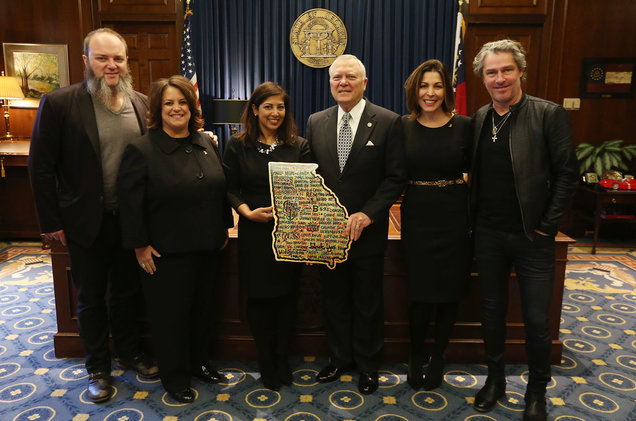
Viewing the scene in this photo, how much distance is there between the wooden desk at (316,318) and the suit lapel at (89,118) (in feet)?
2.55

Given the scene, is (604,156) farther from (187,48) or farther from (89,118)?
(89,118)

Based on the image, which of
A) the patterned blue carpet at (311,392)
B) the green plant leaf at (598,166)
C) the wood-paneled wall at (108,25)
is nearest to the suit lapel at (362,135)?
the patterned blue carpet at (311,392)

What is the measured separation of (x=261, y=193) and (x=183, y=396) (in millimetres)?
1056

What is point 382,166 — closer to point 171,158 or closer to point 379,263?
point 379,263

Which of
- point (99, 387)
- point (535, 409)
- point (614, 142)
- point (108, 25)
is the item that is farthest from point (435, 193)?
point (108, 25)

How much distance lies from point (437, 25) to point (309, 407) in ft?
17.4

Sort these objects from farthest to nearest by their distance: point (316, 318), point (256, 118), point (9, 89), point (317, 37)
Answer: point (317, 37)
point (9, 89)
point (316, 318)
point (256, 118)

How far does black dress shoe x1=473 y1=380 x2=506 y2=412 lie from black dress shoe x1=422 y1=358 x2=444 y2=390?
21 centimetres

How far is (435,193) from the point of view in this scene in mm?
2160

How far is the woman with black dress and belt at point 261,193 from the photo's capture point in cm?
212

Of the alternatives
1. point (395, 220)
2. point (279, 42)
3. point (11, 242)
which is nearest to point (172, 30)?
point (279, 42)

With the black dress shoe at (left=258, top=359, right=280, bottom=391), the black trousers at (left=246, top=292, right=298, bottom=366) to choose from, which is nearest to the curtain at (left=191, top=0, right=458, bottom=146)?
the black trousers at (left=246, top=292, right=298, bottom=366)

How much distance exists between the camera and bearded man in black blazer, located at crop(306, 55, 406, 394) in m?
2.13

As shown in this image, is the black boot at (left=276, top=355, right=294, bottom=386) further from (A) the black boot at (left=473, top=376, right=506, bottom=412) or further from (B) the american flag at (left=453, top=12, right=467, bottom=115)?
(B) the american flag at (left=453, top=12, right=467, bottom=115)
